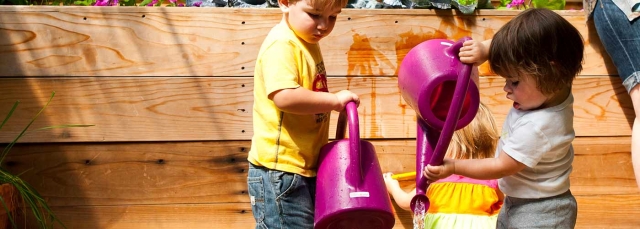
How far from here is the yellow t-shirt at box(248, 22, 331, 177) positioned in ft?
7.34

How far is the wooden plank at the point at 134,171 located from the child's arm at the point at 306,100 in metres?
0.85

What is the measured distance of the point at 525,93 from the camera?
2209mm

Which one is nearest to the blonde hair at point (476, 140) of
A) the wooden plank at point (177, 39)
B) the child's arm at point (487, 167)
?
the wooden plank at point (177, 39)

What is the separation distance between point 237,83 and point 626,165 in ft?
5.13

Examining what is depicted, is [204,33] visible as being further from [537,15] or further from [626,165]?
[626,165]

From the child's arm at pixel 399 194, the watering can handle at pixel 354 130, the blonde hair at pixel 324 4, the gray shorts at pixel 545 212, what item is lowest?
the child's arm at pixel 399 194

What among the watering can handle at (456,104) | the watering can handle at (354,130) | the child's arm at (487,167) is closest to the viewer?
the watering can handle at (456,104)

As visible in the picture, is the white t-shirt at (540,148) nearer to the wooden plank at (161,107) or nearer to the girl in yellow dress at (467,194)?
the girl in yellow dress at (467,194)

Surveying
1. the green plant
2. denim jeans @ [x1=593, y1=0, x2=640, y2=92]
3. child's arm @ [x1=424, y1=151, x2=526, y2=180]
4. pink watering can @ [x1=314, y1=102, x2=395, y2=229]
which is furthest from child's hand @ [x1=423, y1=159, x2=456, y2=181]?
the green plant

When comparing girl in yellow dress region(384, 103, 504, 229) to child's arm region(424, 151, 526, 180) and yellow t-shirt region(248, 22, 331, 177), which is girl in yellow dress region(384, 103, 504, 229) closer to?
child's arm region(424, 151, 526, 180)

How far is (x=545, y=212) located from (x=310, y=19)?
0.85 metres

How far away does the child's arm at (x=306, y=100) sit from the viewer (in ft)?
7.07

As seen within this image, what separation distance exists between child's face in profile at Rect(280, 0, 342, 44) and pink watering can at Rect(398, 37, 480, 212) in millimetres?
257

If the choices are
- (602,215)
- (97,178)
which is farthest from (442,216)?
(97,178)
